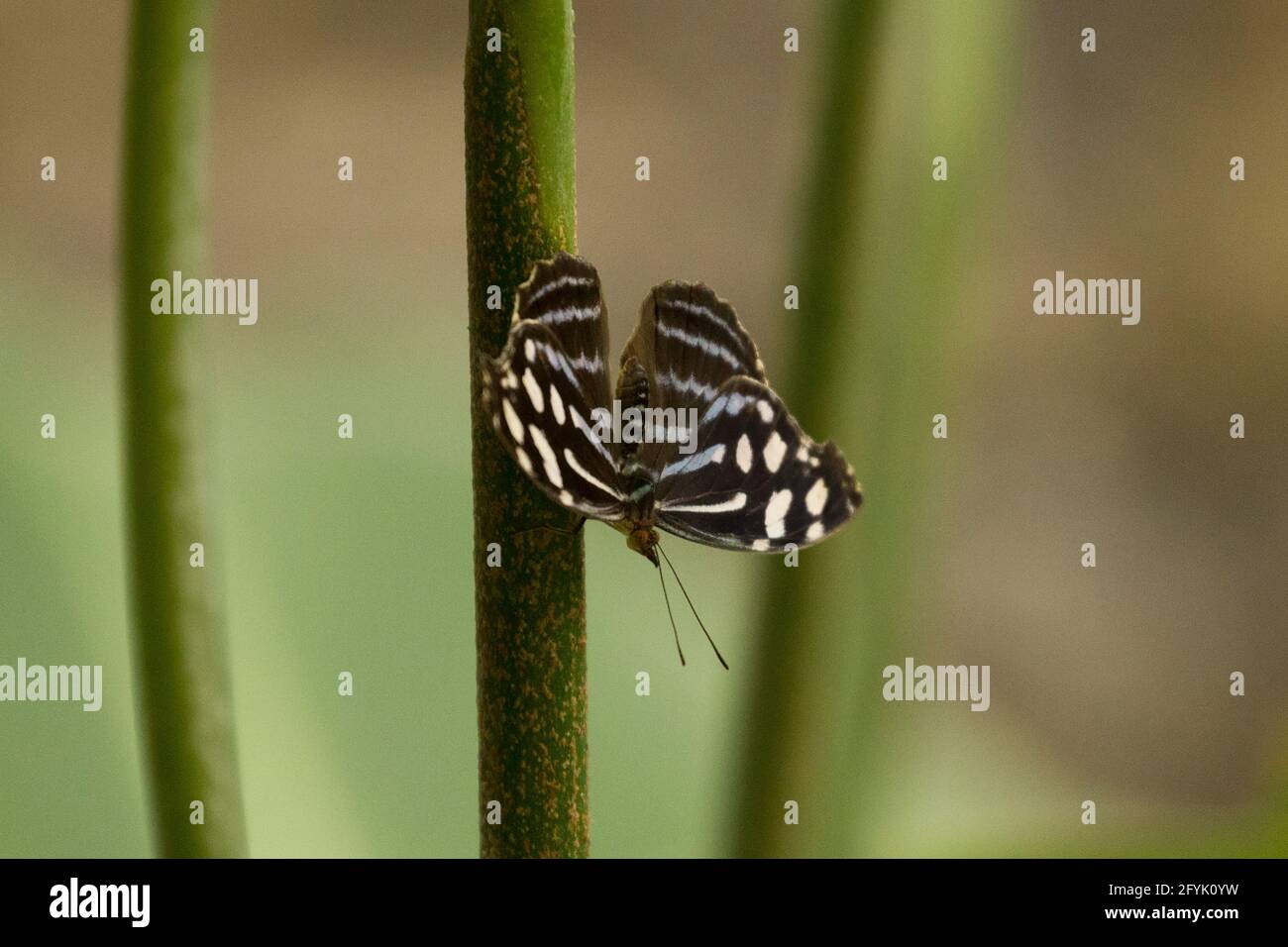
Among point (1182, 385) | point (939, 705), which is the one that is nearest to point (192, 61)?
point (939, 705)

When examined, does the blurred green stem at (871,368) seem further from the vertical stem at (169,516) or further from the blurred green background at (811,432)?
the vertical stem at (169,516)

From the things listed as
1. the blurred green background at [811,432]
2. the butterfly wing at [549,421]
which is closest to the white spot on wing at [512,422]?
the butterfly wing at [549,421]

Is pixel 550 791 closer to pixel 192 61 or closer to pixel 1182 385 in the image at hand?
pixel 192 61

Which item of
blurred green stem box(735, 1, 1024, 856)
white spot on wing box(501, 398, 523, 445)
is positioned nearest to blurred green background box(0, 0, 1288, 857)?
blurred green stem box(735, 1, 1024, 856)

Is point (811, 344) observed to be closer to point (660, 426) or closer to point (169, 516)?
point (660, 426)

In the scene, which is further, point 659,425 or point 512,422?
point 659,425

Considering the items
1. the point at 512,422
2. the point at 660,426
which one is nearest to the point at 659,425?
the point at 660,426
